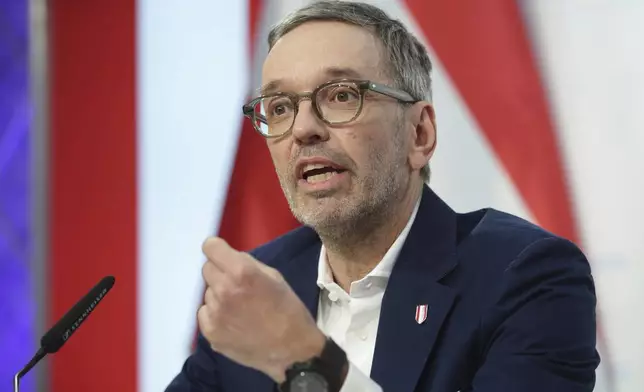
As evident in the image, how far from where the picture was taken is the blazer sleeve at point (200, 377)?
160 cm

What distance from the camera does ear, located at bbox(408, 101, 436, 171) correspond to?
1.53 metres

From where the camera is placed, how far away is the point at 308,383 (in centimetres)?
91

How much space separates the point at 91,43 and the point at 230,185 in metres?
0.86

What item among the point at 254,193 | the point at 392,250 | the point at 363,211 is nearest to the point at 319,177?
the point at 363,211

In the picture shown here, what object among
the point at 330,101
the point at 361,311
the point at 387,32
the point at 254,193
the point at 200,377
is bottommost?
the point at 200,377

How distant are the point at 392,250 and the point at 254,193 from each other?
95 cm

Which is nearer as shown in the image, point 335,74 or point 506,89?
point 335,74

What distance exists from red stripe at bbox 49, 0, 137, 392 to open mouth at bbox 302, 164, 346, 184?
1.36 m

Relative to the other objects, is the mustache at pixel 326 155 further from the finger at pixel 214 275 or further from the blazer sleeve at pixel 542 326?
the finger at pixel 214 275

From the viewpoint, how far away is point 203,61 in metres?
2.44

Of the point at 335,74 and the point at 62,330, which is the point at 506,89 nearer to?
the point at 335,74

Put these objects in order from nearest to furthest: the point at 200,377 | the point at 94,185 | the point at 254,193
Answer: the point at 200,377 → the point at 254,193 → the point at 94,185

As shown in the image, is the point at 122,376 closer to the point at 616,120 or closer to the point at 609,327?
the point at 609,327

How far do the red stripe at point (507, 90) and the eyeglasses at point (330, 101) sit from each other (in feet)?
2.07
